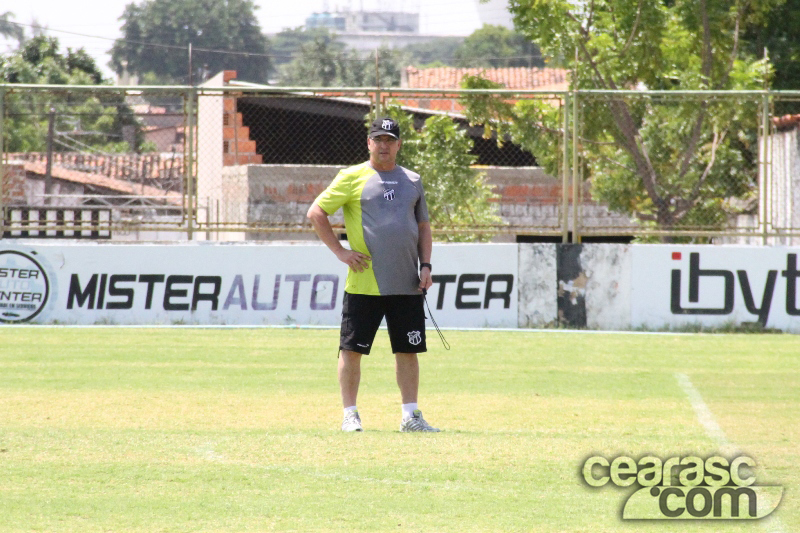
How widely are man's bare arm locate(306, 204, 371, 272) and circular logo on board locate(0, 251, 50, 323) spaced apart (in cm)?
773

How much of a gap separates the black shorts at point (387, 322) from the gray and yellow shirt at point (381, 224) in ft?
0.23

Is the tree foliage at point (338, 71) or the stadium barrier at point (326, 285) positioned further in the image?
the tree foliage at point (338, 71)

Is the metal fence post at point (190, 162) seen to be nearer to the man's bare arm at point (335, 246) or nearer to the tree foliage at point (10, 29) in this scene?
the man's bare arm at point (335, 246)

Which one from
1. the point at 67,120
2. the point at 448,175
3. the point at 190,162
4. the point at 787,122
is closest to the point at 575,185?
the point at 448,175

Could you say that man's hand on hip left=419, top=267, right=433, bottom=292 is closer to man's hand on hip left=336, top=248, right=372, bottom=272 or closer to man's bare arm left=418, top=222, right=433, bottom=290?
man's bare arm left=418, top=222, right=433, bottom=290

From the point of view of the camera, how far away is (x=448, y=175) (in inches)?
579

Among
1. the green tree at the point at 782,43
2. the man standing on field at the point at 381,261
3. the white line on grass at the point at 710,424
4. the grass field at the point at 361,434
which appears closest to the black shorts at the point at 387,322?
the man standing on field at the point at 381,261

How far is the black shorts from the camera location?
7188 mm

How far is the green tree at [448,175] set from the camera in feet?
47.8

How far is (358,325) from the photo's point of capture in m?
7.19

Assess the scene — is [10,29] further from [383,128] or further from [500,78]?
[383,128]

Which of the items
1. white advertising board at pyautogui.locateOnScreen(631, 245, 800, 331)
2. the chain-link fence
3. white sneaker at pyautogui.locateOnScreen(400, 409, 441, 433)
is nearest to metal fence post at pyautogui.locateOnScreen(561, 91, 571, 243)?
the chain-link fence

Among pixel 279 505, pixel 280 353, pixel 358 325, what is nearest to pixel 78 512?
pixel 279 505

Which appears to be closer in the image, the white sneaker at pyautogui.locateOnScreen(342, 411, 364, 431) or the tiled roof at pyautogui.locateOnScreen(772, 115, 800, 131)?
the white sneaker at pyautogui.locateOnScreen(342, 411, 364, 431)
